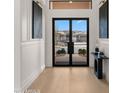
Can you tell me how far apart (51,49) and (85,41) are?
1.78 metres

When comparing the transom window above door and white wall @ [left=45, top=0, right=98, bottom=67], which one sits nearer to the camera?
white wall @ [left=45, top=0, right=98, bottom=67]

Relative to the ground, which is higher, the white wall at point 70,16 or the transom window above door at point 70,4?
the transom window above door at point 70,4

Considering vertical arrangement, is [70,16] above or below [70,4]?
below

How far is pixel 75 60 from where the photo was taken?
34.3 ft

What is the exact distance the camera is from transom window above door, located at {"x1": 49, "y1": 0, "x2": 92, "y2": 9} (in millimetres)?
10359

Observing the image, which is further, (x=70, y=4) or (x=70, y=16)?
(x=70, y=4)

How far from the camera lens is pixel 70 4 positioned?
1045 centimetres

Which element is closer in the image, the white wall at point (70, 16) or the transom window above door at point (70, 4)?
the white wall at point (70, 16)

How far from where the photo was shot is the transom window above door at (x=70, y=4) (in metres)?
10.4

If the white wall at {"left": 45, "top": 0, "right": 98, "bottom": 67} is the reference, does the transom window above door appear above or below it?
above
